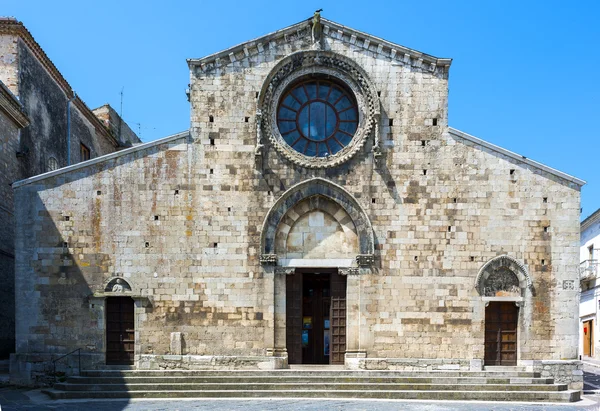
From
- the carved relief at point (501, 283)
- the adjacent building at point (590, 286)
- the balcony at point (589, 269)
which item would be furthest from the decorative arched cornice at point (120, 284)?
the balcony at point (589, 269)

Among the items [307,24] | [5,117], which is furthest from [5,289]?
[307,24]

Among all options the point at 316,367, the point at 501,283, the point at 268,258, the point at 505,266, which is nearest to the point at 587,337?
the point at 501,283

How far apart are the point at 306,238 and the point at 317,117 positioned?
12.2 ft

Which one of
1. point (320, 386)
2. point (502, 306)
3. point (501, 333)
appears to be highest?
point (502, 306)

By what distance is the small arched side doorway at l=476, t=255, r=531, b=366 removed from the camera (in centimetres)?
1738

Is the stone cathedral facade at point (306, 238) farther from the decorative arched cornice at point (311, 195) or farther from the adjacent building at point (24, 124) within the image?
the adjacent building at point (24, 124)

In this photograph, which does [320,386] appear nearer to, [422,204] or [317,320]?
[317,320]

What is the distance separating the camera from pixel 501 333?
17.5 metres

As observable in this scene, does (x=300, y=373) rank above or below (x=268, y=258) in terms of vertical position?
below

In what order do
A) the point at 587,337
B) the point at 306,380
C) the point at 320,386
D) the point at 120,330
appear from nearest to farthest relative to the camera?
the point at 320,386 → the point at 306,380 → the point at 120,330 → the point at 587,337

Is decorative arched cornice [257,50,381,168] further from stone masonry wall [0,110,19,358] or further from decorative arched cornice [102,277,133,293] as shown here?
stone masonry wall [0,110,19,358]

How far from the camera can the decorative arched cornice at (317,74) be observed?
17672 mm

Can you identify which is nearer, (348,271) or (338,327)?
(348,271)

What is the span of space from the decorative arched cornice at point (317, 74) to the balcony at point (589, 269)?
17229mm
